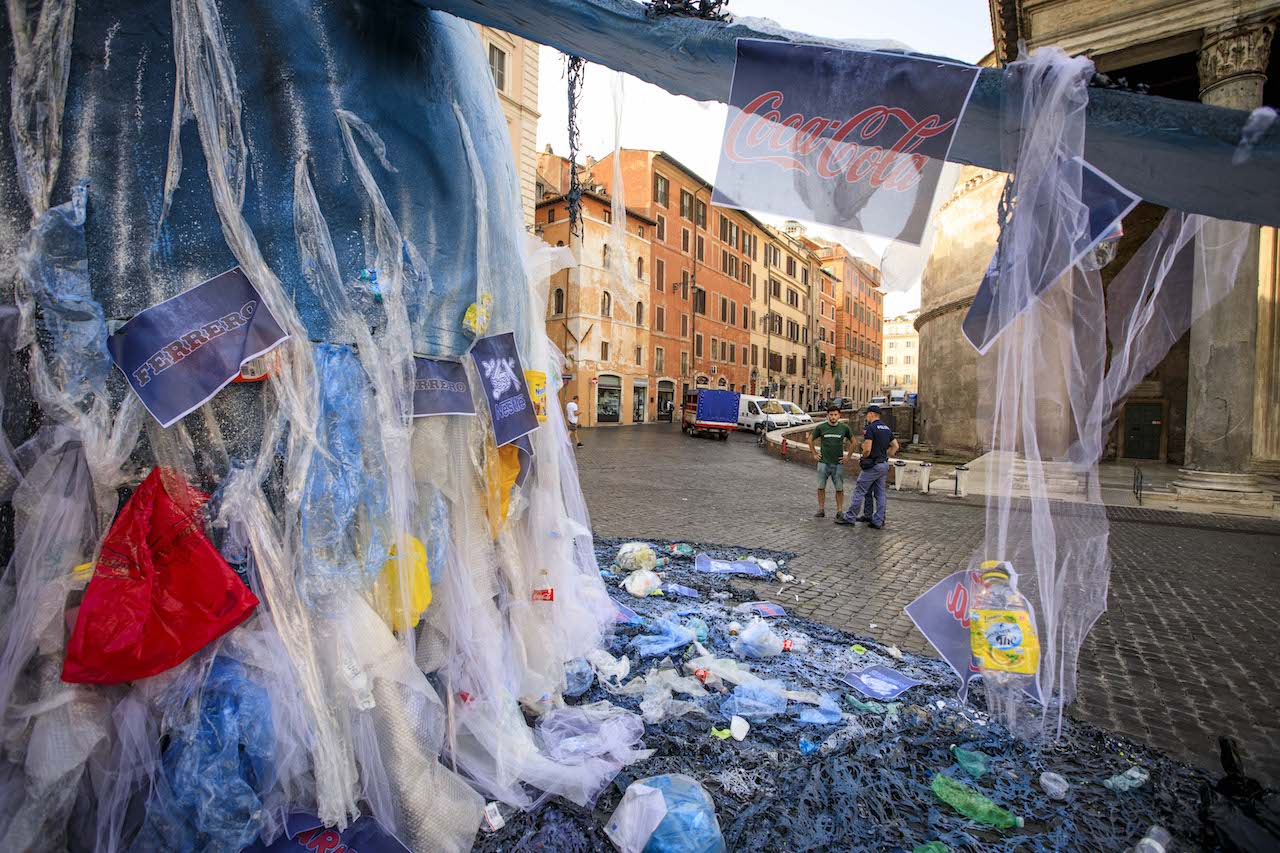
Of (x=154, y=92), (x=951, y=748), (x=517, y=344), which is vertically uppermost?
(x=154, y=92)

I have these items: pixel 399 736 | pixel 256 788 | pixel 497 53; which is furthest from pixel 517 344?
pixel 497 53

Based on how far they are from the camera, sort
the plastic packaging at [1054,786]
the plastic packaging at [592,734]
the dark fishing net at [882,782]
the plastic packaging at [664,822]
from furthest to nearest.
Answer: the plastic packaging at [592,734] < the plastic packaging at [1054,786] < the dark fishing net at [882,782] < the plastic packaging at [664,822]

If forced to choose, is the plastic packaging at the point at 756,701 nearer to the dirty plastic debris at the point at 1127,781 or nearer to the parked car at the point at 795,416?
the dirty plastic debris at the point at 1127,781

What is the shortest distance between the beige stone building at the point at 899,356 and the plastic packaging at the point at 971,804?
311 feet

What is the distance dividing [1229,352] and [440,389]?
39.7 feet

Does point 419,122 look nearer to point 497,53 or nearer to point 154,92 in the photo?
point 154,92

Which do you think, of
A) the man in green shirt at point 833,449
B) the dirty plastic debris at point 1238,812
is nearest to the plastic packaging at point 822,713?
the dirty plastic debris at point 1238,812

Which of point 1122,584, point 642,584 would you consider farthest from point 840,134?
point 1122,584

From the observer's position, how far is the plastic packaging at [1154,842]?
7.39ft

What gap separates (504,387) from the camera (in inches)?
117

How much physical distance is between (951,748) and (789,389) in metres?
52.1

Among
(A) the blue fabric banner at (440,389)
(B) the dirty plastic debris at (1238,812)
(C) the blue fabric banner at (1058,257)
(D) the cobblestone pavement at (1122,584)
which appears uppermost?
(C) the blue fabric banner at (1058,257)

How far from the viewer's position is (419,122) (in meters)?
2.72

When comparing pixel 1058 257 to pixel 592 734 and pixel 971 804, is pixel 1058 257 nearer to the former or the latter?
pixel 971 804
